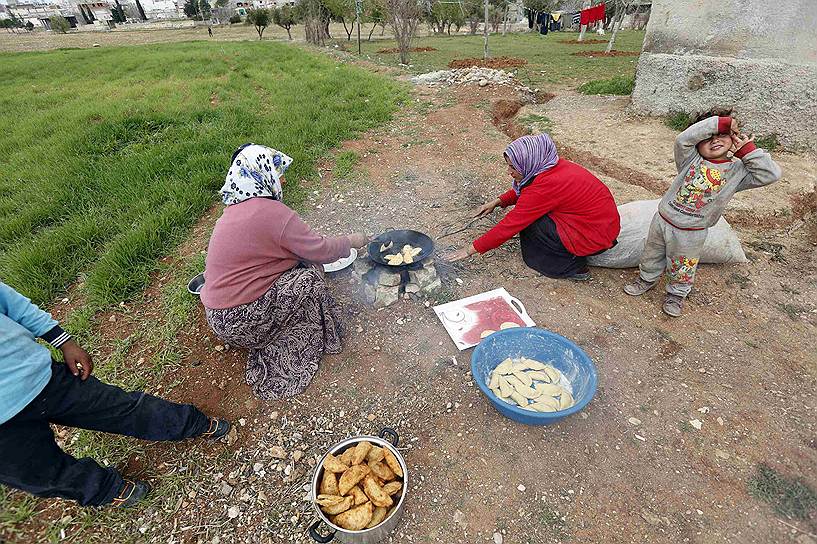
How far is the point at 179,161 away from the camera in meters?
5.29

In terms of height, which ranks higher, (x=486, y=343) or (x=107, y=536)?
(x=486, y=343)

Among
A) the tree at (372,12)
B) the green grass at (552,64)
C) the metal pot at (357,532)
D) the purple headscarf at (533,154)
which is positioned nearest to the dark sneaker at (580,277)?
the purple headscarf at (533,154)

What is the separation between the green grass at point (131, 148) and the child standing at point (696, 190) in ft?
11.8

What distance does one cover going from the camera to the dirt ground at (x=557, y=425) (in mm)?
1882

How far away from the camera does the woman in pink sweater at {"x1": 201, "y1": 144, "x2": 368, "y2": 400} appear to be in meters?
2.22

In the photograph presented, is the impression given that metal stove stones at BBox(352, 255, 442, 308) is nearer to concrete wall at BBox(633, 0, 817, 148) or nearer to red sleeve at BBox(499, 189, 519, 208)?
red sleeve at BBox(499, 189, 519, 208)

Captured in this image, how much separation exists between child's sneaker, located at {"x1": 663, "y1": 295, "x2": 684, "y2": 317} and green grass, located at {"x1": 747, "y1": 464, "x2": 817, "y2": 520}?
1160mm

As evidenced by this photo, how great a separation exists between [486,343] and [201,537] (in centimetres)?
176

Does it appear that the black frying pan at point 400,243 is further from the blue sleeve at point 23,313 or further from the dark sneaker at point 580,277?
the blue sleeve at point 23,313

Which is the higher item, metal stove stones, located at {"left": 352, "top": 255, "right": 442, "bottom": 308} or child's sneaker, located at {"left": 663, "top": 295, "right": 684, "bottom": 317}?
metal stove stones, located at {"left": 352, "top": 255, "right": 442, "bottom": 308}

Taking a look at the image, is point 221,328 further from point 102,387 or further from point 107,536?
point 107,536

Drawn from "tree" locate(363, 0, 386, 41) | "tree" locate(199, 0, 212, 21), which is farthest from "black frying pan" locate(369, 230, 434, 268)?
"tree" locate(199, 0, 212, 21)

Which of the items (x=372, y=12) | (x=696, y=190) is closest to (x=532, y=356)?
(x=696, y=190)

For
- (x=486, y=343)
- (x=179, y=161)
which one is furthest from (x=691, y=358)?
(x=179, y=161)
